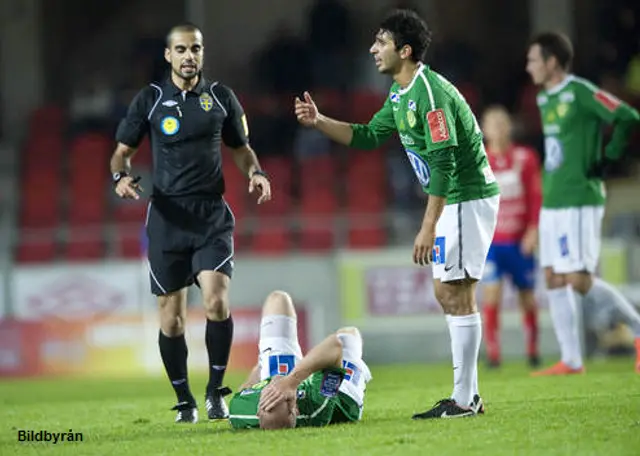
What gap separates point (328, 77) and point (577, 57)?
4.12 meters

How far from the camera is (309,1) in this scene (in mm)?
22578

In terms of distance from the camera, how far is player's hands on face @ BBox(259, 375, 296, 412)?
686 cm

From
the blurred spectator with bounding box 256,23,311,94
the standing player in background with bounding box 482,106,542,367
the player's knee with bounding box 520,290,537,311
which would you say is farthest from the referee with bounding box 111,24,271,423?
the blurred spectator with bounding box 256,23,311,94

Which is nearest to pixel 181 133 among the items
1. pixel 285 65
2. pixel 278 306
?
pixel 278 306

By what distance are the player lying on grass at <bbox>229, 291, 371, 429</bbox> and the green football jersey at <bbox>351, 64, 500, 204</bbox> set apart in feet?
3.24

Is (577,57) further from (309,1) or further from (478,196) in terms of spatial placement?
(478,196)

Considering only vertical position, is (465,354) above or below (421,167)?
below

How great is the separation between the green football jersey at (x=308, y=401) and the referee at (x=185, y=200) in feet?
3.13

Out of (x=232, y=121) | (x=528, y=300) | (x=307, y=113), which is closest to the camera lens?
(x=307, y=113)

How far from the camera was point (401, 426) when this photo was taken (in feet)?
23.3

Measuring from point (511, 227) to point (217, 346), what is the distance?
5563mm

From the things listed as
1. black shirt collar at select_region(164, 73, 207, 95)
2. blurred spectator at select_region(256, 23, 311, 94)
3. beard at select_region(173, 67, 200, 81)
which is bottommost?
black shirt collar at select_region(164, 73, 207, 95)

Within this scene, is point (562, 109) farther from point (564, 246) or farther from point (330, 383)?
point (330, 383)

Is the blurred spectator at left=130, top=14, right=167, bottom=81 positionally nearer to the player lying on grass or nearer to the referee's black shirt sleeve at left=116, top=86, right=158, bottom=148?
the referee's black shirt sleeve at left=116, top=86, right=158, bottom=148
